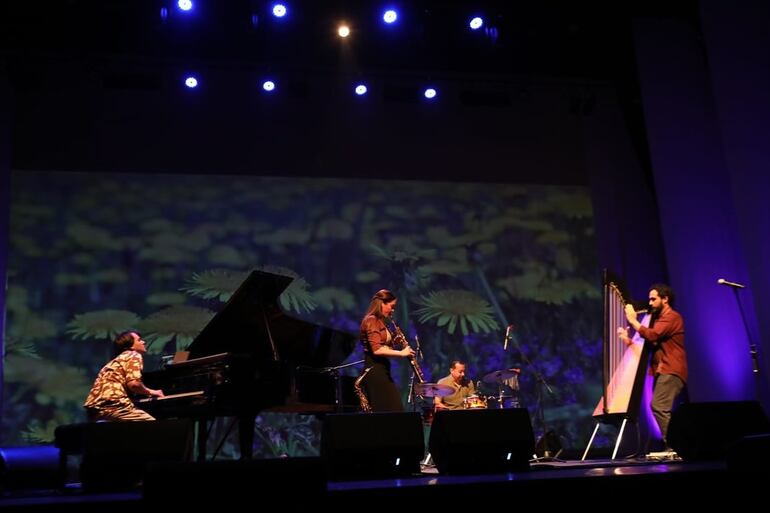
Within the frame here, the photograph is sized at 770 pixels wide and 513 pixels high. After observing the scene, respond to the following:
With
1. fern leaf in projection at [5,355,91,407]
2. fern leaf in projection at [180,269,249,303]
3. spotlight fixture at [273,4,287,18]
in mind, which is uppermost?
spotlight fixture at [273,4,287,18]

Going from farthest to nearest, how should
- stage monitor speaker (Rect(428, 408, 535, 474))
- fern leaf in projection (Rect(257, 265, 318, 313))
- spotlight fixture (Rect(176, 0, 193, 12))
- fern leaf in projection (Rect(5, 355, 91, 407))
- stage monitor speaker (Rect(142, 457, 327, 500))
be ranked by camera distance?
1. fern leaf in projection (Rect(257, 265, 318, 313))
2. fern leaf in projection (Rect(5, 355, 91, 407))
3. spotlight fixture (Rect(176, 0, 193, 12))
4. stage monitor speaker (Rect(428, 408, 535, 474))
5. stage monitor speaker (Rect(142, 457, 327, 500))

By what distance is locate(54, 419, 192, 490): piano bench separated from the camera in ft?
12.1

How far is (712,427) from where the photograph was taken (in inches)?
179

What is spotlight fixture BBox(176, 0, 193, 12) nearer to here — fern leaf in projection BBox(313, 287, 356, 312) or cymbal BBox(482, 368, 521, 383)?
fern leaf in projection BBox(313, 287, 356, 312)

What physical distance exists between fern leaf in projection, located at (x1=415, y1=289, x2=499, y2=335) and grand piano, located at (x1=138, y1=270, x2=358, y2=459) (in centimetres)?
344

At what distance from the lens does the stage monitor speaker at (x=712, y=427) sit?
4527 mm

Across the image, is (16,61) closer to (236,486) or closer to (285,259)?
(285,259)

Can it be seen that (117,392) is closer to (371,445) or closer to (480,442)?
(371,445)

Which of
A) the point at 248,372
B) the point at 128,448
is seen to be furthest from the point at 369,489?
the point at 248,372

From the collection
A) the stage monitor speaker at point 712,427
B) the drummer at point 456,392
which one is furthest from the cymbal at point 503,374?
the stage monitor speaker at point 712,427

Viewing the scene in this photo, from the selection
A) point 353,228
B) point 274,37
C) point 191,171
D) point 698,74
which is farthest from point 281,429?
point 698,74

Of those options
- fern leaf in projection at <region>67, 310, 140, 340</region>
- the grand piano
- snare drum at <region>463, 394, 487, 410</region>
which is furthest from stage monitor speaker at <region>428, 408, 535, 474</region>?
fern leaf in projection at <region>67, 310, 140, 340</region>

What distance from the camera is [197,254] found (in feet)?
30.0

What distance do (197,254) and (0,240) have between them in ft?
7.39
